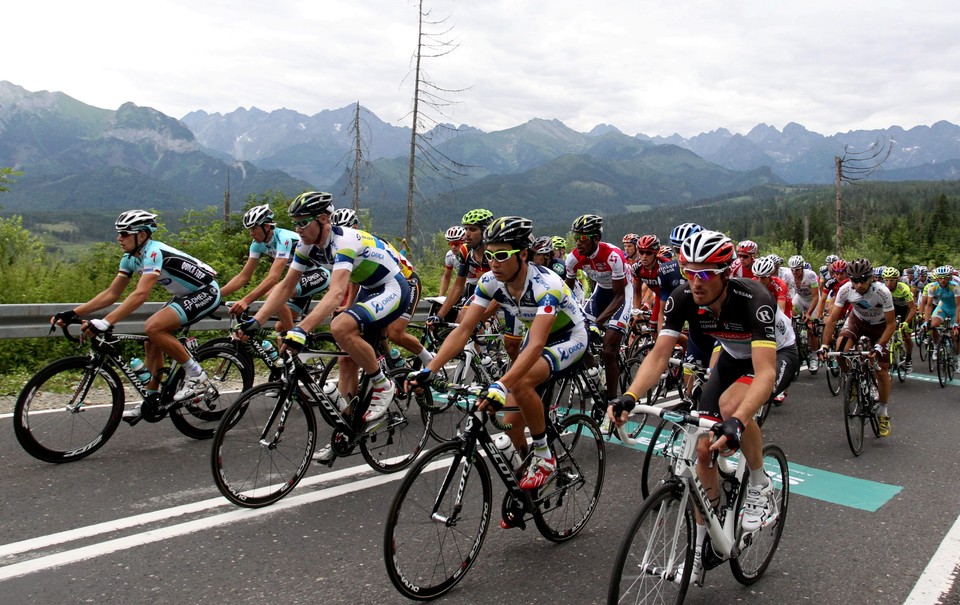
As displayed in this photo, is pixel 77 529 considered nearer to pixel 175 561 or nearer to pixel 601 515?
pixel 175 561

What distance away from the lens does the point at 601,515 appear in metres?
5.10

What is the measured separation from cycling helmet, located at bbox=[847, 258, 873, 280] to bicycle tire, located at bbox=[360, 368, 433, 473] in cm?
543

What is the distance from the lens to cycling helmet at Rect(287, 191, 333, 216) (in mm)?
5875

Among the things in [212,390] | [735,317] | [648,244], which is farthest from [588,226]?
[212,390]

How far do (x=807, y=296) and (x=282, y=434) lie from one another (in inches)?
477

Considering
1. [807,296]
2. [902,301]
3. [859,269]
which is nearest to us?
[859,269]

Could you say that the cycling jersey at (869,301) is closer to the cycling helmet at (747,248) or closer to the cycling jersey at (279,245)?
the cycling helmet at (747,248)

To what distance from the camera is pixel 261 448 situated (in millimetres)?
4977

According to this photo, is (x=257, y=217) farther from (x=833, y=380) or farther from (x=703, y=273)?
(x=833, y=380)

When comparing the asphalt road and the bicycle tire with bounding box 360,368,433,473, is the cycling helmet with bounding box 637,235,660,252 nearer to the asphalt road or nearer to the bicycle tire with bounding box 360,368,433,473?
the asphalt road

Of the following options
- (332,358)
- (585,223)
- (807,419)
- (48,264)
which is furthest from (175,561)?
(48,264)

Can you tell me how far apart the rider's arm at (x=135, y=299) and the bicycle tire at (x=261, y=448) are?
1934 mm

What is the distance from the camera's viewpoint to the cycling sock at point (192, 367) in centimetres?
627

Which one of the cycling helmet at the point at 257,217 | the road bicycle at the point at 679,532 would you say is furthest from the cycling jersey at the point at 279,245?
the road bicycle at the point at 679,532
